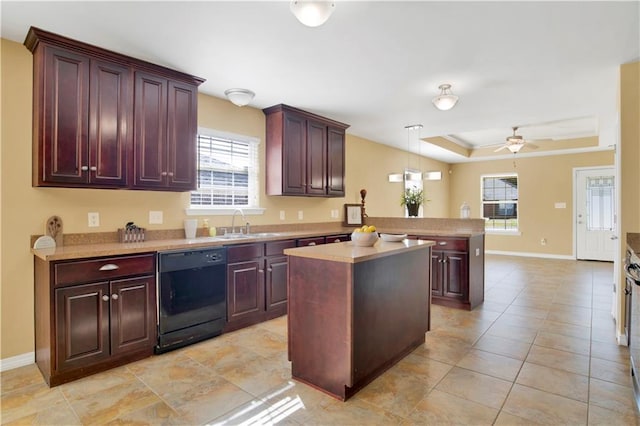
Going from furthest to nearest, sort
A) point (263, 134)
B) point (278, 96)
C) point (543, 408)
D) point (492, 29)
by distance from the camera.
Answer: point (263, 134) < point (278, 96) < point (492, 29) < point (543, 408)

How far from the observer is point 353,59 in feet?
9.91

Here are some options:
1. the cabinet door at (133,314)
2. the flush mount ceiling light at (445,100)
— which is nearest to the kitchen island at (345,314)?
the cabinet door at (133,314)

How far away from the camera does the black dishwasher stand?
2883 mm

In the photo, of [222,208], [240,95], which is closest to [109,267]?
[222,208]

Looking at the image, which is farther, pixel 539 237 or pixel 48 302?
pixel 539 237

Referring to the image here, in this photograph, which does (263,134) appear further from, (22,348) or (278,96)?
(22,348)

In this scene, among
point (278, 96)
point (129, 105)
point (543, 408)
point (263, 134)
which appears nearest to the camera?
point (543, 408)

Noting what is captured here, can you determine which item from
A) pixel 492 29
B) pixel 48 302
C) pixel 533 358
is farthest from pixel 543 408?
pixel 48 302

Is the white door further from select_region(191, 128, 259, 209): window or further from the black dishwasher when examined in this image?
the black dishwasher

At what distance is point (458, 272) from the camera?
4.27m

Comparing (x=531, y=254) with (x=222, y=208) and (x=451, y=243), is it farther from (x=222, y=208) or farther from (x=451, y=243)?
(x=222, y=208)

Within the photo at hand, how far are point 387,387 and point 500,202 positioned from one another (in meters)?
8.00

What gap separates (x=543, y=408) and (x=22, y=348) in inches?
145

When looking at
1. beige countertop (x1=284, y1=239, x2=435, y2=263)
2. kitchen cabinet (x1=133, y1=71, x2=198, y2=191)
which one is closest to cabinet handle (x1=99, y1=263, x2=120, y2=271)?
kitchen cabinet (x1=133, y1=71, x2=198, y2=191)
